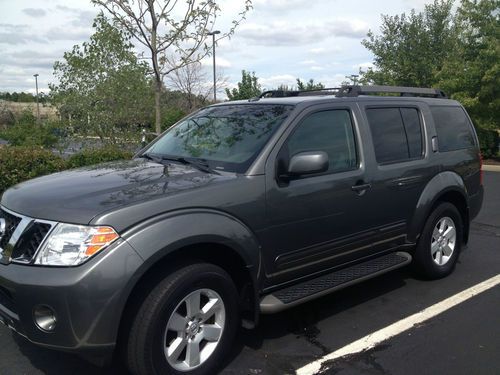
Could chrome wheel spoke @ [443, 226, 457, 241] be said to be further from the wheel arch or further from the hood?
the hood

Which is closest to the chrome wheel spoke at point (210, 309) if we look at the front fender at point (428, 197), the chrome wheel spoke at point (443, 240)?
the front fender at point (428, 197)

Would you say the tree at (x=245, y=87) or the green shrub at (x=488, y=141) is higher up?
the tree at (x=245, y=87)

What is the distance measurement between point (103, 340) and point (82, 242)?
0.54 meters

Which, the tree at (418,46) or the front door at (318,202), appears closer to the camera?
the front door at (318,202)

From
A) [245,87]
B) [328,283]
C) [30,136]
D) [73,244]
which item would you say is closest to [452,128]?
[328,283]

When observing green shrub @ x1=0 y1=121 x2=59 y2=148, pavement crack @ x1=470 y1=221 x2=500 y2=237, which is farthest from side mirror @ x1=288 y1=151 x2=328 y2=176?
green shrub @ x1=0 y1=121 x2=59 y2=148

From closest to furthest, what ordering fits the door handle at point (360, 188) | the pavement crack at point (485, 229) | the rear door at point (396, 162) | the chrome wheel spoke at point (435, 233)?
the door handle at point (360, 188) < the rear door at point (396, 162) < the chrome wheel spoke at point (435, 233) < the pavement crack at point (485, 229)

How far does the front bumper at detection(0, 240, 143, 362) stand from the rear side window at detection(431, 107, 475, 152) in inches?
142

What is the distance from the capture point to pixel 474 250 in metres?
6.27

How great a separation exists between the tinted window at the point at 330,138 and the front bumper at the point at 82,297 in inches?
63.0

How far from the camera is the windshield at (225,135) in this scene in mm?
3725

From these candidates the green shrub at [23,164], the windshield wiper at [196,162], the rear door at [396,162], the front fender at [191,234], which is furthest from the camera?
the green shrub at [23,164]

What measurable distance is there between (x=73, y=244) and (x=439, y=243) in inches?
148

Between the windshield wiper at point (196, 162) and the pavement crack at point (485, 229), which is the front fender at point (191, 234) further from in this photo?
the pavement crack at point (485, 229)
